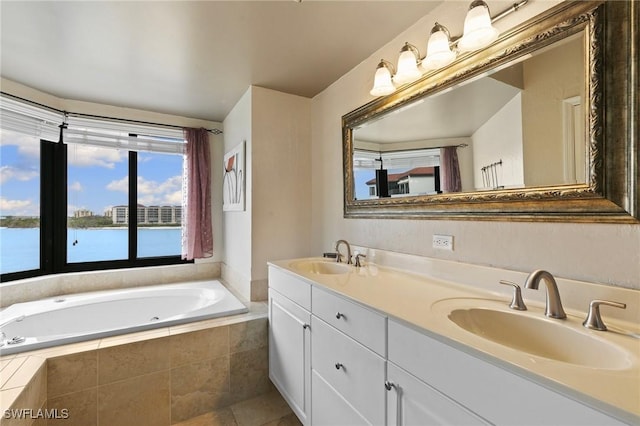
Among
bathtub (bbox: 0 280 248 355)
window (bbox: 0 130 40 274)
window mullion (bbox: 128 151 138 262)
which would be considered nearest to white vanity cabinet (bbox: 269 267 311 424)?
bathtub (bbox: 0 280 248 355)

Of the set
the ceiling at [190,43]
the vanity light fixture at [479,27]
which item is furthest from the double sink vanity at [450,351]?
the ceiling at [190,43]

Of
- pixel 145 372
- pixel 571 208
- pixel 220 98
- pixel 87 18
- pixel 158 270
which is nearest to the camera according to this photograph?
pixel 571 208

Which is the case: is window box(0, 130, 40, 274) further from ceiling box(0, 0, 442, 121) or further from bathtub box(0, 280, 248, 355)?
ceiling box(0, 0, 442, 121)

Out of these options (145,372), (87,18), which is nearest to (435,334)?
(145,372)

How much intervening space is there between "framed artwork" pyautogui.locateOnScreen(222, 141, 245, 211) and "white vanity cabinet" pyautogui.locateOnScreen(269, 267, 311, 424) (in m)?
0.93

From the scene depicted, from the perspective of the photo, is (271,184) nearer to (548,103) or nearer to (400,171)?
(400,171)

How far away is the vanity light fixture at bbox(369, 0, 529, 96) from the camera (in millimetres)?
1164

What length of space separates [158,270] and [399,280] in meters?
2.63

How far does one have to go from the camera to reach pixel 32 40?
1.74m

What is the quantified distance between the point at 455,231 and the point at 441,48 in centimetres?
88

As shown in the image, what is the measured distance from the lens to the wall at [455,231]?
919mm

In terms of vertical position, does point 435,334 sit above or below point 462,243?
below

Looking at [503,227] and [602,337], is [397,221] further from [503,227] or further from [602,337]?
[602,337]

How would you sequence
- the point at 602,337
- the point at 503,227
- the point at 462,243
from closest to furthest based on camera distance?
the point at 602,337 → the point at 503,227 → the point at 462,243
